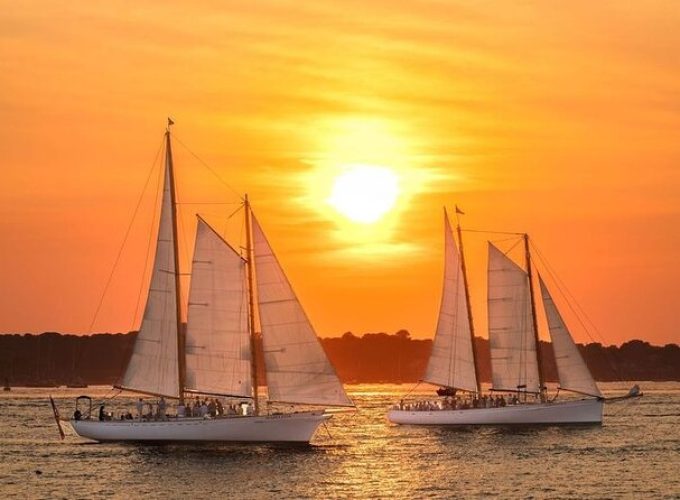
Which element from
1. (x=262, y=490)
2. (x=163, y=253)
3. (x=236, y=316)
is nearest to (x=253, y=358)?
(x=236, y=316)

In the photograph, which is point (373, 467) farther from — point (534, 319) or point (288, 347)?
point (534, 319)

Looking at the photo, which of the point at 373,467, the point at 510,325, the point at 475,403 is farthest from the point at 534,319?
the point at 373,467

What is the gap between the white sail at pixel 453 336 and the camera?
11888 centimetres

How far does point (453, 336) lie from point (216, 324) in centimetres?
3233

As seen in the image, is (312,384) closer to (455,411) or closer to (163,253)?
(163,253)

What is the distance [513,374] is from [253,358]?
3194 centimetres

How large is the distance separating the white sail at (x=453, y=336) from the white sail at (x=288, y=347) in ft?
101

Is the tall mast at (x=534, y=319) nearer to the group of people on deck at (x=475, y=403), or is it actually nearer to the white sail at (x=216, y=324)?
the group of people on deck at (x=475, y=403)

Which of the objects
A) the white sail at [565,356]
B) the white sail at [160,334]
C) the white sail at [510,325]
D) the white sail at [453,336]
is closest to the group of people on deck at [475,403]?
the white sail at [453,336]

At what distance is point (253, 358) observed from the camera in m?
91.8

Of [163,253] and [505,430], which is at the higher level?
[163,253]

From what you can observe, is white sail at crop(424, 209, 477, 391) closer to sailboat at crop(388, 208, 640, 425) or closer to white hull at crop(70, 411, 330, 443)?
sailboat at crop(388, 208, 640, 425)

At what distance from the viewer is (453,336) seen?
391ft

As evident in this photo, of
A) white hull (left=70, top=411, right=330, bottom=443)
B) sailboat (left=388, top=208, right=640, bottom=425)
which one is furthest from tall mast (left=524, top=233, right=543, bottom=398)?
white hull (left=70, top=411, right=330, bottom=443)
